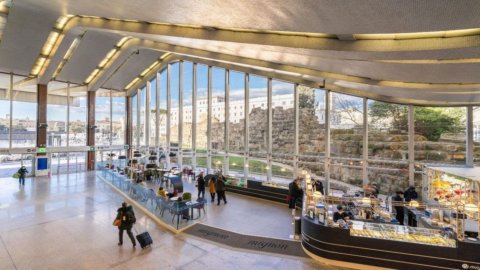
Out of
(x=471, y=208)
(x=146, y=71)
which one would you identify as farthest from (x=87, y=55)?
(x=471, y=208)

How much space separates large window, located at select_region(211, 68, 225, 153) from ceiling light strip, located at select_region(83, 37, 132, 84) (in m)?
5.41

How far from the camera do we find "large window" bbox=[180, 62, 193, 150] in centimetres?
1734

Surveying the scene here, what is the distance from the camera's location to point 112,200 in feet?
36.5

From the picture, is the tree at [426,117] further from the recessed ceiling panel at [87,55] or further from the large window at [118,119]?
the large window at [118,119]

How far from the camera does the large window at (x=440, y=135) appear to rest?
10.1 m

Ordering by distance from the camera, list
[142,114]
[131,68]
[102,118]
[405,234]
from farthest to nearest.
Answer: [142,114] < [102,118] < [131,68] < [405,234]

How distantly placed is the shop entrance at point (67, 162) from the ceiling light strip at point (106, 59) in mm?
5820

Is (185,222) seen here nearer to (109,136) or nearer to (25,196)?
(25,196)

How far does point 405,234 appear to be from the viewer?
19.7 feet

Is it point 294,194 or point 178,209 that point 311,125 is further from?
point 178,209

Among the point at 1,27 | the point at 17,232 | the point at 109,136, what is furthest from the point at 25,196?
the point at 109,136

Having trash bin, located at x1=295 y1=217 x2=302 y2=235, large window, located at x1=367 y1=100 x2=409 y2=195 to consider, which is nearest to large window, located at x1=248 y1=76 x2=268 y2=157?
large window, located at x1=367 y1=100 x2=409 y2=195

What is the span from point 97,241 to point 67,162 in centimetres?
1565

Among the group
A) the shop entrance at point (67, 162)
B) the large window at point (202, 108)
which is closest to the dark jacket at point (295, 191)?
the large window at point (202, 108)
